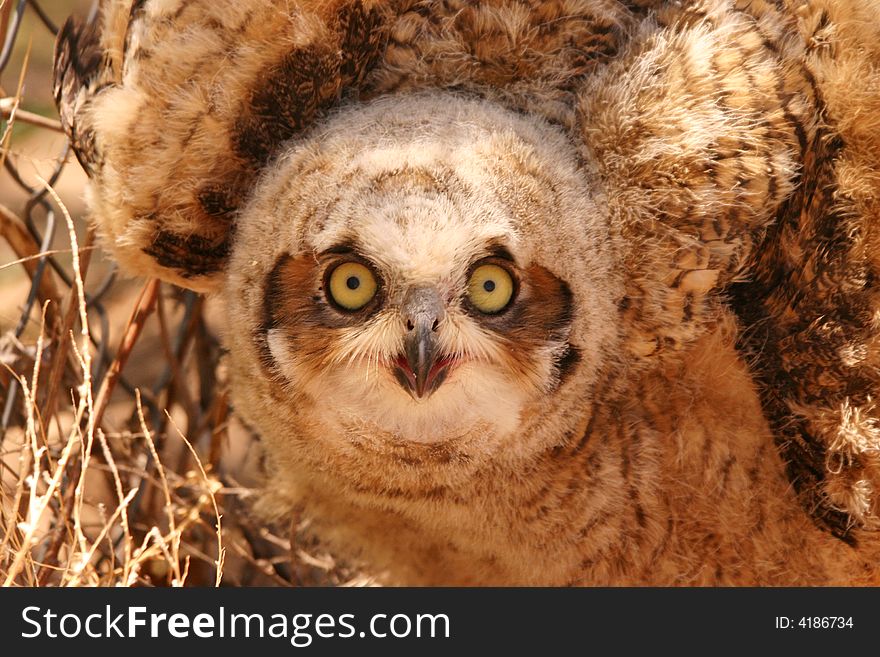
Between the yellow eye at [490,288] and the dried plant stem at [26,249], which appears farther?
the dried plant stem at [26,249]

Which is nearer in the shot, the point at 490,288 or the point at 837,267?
the point at 490,288

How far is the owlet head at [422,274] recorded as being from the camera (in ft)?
6.78

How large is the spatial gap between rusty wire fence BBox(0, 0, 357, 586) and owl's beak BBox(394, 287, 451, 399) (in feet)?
1.89

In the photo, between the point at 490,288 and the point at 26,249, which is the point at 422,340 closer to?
the point at 490,288

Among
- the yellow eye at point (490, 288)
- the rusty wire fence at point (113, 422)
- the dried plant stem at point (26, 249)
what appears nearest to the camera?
the yellow eye at point (490, 288)

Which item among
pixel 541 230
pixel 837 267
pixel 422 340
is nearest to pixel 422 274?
pixel 422 340

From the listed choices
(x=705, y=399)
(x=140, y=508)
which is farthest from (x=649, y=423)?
(x=140, y=508)

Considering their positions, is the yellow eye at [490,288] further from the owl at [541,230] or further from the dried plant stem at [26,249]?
the dried plant stem at [26,249]

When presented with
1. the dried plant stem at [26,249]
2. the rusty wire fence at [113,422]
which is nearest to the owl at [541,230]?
the rusty wire fence at [113,422]

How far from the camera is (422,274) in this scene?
2029mm

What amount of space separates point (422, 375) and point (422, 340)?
0.08 meters

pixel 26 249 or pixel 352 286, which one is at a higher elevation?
pixel 352 286

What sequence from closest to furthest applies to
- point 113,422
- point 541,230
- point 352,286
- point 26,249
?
point 352,286 → point 541,230 → point 26,249 → point 113,422

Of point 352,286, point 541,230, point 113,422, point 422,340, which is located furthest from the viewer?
point 113,422
